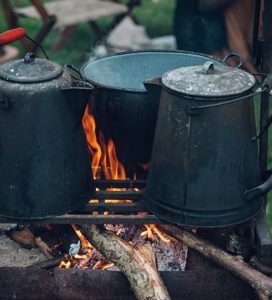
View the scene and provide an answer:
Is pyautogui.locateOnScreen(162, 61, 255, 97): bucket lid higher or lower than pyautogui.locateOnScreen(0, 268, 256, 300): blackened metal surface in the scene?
higher

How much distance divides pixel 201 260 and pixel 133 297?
335 mm

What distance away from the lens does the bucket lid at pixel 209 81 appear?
7.39ft

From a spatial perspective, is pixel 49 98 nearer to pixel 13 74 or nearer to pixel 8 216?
pixel 13 74

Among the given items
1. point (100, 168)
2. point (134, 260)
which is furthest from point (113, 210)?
point (100, 168)

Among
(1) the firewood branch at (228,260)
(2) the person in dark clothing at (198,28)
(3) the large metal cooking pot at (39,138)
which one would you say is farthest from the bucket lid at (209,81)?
(2) the person in dark clothing at (198,28)

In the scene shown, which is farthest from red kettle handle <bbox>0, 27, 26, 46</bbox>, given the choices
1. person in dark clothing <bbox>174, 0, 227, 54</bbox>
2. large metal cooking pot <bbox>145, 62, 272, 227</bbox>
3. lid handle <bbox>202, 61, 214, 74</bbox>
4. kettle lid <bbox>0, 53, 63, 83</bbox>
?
person in dark clothing <bbox>174, 0, 227, 54</bbox>

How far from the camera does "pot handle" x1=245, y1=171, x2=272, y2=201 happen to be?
236 cm

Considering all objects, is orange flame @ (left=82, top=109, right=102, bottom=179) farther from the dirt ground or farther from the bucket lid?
the bucket lid

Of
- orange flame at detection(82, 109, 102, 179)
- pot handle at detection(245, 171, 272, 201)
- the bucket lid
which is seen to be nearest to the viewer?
the bucket lid

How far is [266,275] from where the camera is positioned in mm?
2520

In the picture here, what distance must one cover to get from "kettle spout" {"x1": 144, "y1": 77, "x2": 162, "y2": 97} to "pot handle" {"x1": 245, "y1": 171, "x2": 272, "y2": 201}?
549mm

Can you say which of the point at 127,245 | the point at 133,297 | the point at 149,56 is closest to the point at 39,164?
the point at 127,245

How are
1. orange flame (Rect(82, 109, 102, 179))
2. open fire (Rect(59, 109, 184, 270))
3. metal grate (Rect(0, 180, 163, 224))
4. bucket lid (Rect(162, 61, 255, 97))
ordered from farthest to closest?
orange flame (Rect(82, 109, 102, 179)), open fire (Rect(59, 109, 184, 270)), metal grate (Rect(0, 180, 163, 224)), bucket lid (Rect(162, 61, 255, 97))

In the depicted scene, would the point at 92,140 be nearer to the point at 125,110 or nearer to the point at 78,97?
the point at 125,110
